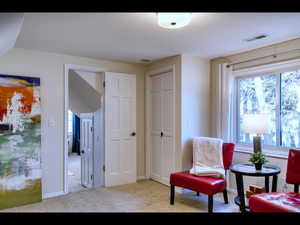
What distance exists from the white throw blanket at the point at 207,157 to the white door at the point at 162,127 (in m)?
0.46

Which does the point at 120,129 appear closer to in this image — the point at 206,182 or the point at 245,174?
the point at 206,182

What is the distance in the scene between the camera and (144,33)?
9.04ft

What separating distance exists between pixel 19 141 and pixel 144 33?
7.28ft

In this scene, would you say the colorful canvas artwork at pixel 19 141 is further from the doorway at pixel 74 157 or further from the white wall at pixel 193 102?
the white wall at pixel 193 102

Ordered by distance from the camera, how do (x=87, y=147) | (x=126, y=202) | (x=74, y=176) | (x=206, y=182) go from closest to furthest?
(x=206, y=182) < (x=126, y=202) < (x=87, y=147) < (x=74, y=176)

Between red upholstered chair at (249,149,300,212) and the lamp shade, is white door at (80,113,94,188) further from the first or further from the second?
red upholstered chair at (249,149,300,212)

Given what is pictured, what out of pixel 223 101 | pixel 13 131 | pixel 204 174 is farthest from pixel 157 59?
pixel 13 131

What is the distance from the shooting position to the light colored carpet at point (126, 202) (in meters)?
3.03

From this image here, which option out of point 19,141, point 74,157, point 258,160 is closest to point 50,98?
point 19,141

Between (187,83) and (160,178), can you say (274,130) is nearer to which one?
(187,83)

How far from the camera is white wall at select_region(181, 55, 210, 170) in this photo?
3.70 meters

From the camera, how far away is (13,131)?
123 inches

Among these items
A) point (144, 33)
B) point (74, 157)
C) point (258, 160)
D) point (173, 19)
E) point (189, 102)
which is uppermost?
point (144, 33)
